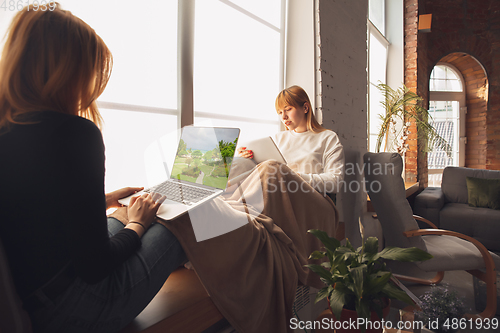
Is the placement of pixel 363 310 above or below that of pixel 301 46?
below

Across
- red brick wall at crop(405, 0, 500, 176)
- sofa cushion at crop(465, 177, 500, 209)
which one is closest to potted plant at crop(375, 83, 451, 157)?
sofa cushion at crop(465, 177, 500, 209)

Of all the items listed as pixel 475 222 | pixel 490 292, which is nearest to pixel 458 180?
pixel 475 222

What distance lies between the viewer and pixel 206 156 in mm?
1144

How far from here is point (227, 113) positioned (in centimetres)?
205

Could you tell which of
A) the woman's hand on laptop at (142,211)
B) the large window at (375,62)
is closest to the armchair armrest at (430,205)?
the large window at (375,62)

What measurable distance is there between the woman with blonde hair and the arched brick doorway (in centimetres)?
720

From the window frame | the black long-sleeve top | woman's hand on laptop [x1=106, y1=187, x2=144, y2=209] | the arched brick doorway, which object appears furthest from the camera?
the window frame

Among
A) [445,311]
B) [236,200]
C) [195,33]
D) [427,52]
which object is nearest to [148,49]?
[195,33]

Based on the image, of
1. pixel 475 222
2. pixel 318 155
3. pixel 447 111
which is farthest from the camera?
pixel 447 111

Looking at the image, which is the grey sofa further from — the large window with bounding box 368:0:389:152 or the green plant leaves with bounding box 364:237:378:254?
the green plant leaves with bounding box 364:237:378:254

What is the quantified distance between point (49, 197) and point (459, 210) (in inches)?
158

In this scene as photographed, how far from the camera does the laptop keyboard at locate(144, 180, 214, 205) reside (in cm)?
100

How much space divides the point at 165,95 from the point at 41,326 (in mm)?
1250

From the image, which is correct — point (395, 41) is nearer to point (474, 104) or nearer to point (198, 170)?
point (474, 104)
